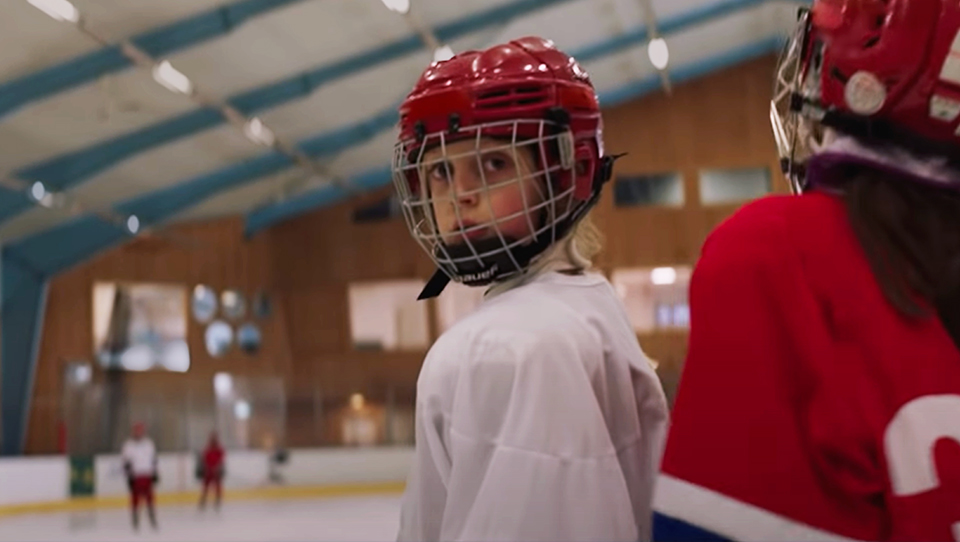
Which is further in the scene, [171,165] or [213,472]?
[171,165]

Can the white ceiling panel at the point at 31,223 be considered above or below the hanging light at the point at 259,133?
below

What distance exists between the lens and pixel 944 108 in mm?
1129

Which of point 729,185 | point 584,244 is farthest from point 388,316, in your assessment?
point 584,244

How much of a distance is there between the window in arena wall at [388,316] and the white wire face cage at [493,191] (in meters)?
17.1

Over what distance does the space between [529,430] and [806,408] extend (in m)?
0.33

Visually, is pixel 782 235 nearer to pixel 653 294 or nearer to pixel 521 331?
pixel 521 331

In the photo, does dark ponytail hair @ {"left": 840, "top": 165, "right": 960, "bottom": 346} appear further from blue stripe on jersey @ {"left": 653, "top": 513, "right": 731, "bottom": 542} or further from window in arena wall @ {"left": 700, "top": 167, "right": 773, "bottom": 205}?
window in arena wall @ {"left": 700, "top": 167, "right": 773, "bottom": 205}

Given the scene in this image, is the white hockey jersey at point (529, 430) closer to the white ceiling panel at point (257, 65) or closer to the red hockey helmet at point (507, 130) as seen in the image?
the red hockey helmet at point (507, 130)

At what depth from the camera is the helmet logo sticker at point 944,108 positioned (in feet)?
3.69

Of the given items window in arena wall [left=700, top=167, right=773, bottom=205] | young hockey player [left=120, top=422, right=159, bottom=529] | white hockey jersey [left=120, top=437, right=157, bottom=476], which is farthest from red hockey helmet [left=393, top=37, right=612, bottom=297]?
window in arena wall [left=700, top=167, right=773, bottom=205]

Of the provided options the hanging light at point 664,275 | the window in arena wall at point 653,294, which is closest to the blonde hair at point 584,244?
the window in arena wall at point 653,294

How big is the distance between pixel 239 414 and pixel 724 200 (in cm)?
827

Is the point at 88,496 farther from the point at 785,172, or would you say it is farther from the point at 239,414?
the point at 785,172

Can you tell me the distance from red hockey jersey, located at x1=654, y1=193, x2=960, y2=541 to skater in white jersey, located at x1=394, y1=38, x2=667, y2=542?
21 cm
